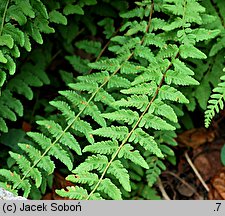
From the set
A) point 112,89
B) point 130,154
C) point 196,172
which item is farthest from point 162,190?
point 130,154

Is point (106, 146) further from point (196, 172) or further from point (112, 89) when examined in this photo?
point (196, 172)

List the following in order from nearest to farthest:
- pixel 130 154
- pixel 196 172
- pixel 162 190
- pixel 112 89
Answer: pixel 130 154, pixel 112 89, pixel 162 190, pixel 196 172

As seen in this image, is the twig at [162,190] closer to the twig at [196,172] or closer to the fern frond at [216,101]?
the twig at [196,172]

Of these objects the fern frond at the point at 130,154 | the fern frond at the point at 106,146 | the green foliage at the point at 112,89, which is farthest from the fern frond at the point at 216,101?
the fern frond at the point at 106,146

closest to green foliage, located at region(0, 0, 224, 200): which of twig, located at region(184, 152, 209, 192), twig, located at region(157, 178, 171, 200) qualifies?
twig, located at region(157, 178, 171, 200)

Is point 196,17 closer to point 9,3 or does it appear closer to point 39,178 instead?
point 9,3

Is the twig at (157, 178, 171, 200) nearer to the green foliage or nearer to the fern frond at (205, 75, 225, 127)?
the green foliage
